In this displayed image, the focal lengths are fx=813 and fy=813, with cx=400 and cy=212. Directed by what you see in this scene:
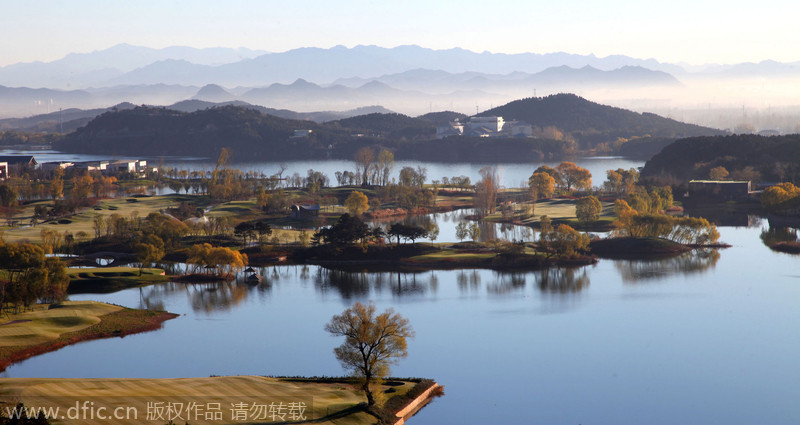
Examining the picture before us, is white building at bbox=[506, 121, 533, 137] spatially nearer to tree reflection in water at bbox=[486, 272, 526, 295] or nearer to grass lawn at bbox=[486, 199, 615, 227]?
Answer: grass lawn at bbox=[486, 199, 615, 227]

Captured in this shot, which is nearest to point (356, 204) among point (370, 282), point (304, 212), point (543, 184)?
point (304, 212)

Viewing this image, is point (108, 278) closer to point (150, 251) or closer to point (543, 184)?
point (150, 251)

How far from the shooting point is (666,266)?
40688 millimetres

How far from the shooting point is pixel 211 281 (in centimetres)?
3762

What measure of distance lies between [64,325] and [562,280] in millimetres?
21198

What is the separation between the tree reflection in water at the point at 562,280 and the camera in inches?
1401

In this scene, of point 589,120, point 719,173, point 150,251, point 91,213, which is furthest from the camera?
point 589,120

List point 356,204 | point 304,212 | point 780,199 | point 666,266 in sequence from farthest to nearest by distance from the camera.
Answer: point 780,199 → point 356,204 → point 304,212 → point 666,266

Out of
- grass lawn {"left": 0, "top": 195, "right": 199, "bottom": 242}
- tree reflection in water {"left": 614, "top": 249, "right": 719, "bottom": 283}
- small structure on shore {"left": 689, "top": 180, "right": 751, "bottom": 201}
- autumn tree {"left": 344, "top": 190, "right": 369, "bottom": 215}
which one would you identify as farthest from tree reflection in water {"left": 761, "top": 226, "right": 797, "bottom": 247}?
grass lawn {"left": 0, "top": 195, "right": 199, "bottom": 242}

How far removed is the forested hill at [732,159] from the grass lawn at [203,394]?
55.7m

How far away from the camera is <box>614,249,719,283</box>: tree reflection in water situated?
126ft

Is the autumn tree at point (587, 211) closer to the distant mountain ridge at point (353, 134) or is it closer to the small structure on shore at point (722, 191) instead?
the small structure on shore at point (722, 191)

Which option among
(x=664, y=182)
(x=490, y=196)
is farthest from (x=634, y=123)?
(x=490, y=196)

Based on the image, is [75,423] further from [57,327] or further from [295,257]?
[295,257]
